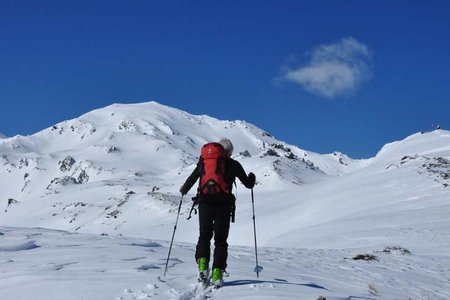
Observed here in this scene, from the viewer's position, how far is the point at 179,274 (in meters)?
9.67

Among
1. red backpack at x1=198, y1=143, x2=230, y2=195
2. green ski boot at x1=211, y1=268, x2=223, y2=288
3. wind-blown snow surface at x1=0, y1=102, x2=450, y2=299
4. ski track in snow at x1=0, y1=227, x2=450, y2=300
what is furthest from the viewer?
red backpack at x1=198, y1=143, x2=230, y2=195

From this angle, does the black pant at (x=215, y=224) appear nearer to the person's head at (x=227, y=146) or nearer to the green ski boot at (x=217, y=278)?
the green ski boot at (x=217, y=278)

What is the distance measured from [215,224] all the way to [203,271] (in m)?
0.81

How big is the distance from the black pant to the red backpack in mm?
205

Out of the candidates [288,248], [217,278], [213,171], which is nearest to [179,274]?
[217,278]

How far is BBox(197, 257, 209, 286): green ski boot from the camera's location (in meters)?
8.64

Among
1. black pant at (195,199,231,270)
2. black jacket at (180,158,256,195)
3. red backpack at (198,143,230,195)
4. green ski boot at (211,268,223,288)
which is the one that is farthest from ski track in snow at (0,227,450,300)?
black jacket at (180,158,256,195)

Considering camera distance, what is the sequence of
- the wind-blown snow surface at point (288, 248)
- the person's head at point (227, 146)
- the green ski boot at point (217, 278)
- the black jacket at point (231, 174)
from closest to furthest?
1. the wind-blown snow surface at point (288, 248)
2. the green ski boot at point (217, 278)
3. the black jacket at point (231, 174)
4. the person's head at point (227, 146)

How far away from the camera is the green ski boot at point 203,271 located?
28.3ft

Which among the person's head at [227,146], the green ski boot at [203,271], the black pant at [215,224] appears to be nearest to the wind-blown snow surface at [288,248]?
the green ski boot at [203,271]

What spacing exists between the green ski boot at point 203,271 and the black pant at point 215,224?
0.08m

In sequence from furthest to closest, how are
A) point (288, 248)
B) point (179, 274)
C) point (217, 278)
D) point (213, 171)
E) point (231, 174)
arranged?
point (288, 248) → point (179, 274) → point (231, 174) → point (213, 171) → point (217, 278)

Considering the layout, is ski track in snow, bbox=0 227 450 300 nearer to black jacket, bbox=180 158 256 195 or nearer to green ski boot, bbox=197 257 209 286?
green ski boot, bbox=197 257 209 286

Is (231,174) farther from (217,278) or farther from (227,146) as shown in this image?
(217,278)
